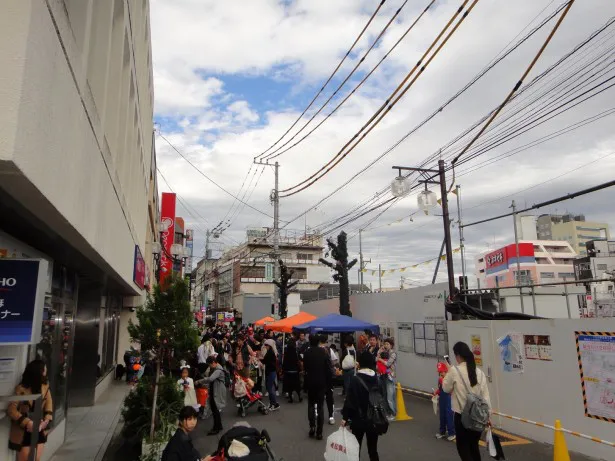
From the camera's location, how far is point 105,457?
7848mm

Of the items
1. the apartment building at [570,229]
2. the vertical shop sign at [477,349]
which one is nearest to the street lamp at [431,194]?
the vertical shop sign at [477,349]

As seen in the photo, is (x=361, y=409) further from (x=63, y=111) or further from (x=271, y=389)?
(x=271, y=389)

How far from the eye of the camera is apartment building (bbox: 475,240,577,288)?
58.3 m

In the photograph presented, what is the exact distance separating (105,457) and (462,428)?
6134 millimetres

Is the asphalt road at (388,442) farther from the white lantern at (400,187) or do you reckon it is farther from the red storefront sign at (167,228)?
the red storefront sign at (167,228)

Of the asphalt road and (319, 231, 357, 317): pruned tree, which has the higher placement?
(319, 231, 357, 317): pruned tree

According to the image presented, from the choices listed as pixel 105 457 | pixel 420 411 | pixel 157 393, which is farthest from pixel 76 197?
pixel 420 411

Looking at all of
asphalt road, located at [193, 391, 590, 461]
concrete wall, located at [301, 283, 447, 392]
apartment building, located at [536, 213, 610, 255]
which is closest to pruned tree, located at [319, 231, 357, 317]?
concrete wall, located at [301, 283, 447, 392]

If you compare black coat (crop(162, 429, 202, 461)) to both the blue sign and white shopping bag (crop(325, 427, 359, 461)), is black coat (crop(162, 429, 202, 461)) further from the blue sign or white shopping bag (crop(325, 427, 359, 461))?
white shopping bag (crop(325, 427, 359, 461))

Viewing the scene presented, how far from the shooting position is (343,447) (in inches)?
220

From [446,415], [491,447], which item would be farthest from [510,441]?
[491,447]

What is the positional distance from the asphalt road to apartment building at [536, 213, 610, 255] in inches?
3891

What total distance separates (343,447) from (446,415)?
12.9ft

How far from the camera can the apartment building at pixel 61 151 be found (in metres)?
2.80
